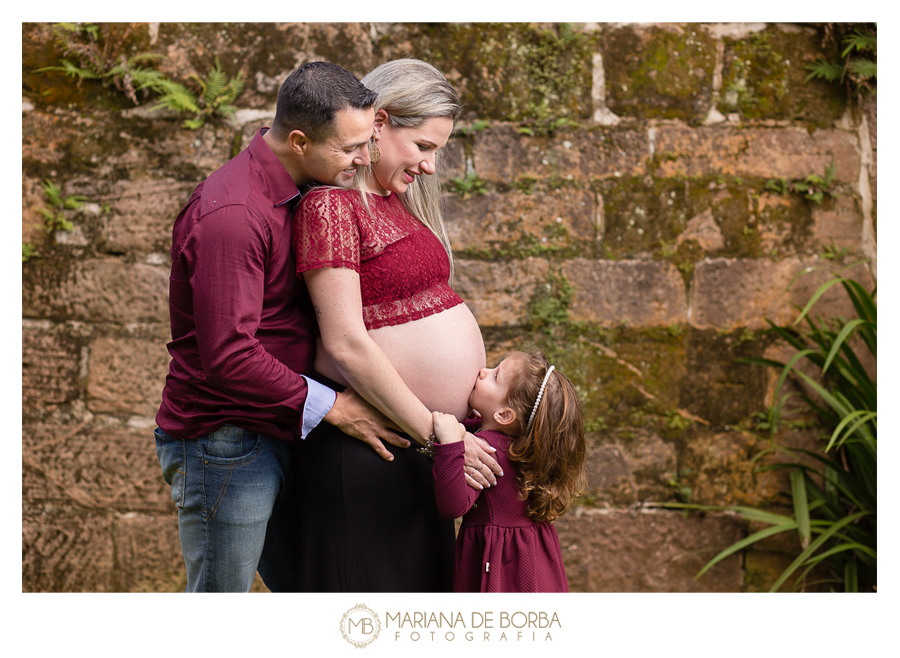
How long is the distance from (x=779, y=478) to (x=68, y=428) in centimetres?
310

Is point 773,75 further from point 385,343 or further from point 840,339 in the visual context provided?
point 385,343

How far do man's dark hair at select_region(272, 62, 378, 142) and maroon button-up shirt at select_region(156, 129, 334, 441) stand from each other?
0.12 meters

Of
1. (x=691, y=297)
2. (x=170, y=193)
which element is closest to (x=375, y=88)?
(x=170, y=193)

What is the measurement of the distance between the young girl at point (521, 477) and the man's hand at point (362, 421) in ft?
0.60

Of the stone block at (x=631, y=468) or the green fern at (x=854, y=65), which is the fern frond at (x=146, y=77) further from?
the green fern at (x=854, y=65)

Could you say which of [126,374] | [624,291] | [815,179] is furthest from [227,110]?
[815,179]

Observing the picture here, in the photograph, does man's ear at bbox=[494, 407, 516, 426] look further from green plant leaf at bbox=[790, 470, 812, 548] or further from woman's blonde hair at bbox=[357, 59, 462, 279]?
green plant leaf at bbox=[790, 470, 812, 548]

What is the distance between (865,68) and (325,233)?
2.43 m

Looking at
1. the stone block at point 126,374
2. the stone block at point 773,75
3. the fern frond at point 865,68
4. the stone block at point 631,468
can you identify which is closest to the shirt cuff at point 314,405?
the stone block at point 126,374

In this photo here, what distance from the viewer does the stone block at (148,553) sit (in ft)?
8.57

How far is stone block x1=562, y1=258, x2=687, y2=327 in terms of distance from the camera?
8.46 ft

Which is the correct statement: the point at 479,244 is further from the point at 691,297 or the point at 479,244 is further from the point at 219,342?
the point at 219,342

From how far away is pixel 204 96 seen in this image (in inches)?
98.4
